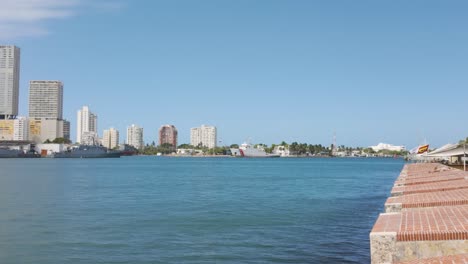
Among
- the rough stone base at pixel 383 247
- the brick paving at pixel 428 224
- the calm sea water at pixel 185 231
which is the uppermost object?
the brick paving at pixel 428 224

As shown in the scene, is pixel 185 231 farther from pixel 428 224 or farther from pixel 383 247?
pixel 383 247

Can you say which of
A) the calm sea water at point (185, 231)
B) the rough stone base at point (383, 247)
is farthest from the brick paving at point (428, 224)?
the calm sea water at point (185, 231)

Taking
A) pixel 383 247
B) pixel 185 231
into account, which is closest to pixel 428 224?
pixel 383 247

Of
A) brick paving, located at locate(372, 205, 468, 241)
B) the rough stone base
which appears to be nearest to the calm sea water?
brick paving, located at locate(372, 205, 468, 241)

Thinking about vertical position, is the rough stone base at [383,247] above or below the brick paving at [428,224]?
below

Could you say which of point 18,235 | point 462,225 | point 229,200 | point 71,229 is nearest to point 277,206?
point 229,200

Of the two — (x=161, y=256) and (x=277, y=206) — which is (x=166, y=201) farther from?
(x=161, y=256)

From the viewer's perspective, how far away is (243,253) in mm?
17953

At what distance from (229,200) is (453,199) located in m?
24.0

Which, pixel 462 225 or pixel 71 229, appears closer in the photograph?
pixel 462 225

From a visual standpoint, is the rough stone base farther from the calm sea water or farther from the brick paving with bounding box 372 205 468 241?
the calm sea water

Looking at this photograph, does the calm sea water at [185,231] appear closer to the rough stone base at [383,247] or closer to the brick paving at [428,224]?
the brick paving at [428,224]

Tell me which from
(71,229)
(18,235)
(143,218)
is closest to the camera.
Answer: (18,235)

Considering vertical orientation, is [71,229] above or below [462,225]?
below
